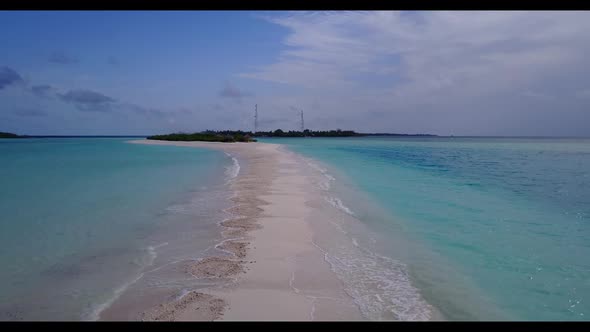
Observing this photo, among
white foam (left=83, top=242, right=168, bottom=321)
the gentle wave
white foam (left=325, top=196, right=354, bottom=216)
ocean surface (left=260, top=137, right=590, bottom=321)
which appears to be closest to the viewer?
white foam (left=83, top=242, right=168, bottom=321)

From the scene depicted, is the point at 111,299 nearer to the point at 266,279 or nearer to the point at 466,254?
the point at 266,279

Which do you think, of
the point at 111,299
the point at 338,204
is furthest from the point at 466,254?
the point at 111,299

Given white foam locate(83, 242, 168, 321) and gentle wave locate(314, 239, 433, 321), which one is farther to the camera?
gentle wave locate(314, 239, 433, 321)

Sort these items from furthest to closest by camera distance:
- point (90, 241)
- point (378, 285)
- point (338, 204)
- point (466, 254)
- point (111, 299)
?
point (338, 204) < point (90, 241) < point (466, 254) < point (378, 285) < point (111, 299)

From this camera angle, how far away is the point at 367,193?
15.7 meters

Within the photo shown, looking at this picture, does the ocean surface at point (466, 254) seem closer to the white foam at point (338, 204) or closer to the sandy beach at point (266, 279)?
the white foam at point (338, 204)

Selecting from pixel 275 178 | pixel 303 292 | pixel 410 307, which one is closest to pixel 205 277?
pixel 303 292

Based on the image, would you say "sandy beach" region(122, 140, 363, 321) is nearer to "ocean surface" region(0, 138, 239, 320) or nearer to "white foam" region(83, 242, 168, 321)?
"white foam" region(83, 242, 168, 321)

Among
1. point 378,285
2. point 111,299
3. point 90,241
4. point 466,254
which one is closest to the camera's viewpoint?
point 111,299

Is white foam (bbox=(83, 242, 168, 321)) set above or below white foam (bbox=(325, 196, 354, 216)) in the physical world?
below

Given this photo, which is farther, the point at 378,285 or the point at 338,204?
the point at 338,204

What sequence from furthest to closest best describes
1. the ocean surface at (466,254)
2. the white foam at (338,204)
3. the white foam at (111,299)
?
the white foam at (338,204), the ocean surface at (466,254), the white foam at (111,299)

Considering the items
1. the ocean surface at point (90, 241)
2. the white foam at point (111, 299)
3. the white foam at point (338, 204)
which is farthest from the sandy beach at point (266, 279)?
the white foam at point (338, 204)

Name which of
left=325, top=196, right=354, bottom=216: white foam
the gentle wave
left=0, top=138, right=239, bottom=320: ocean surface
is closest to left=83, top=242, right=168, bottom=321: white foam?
left=0, top=138, right=239, bottom=320: ocean surface
